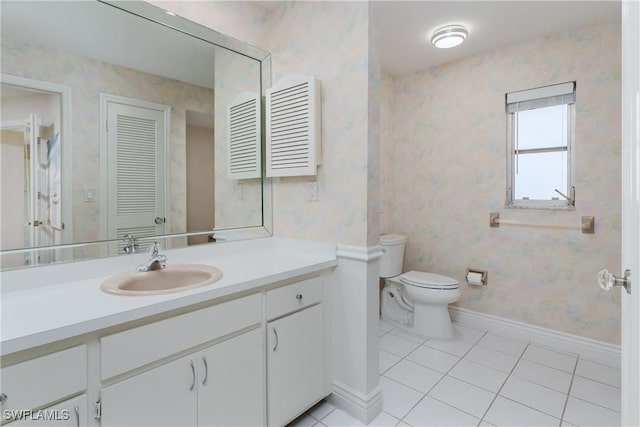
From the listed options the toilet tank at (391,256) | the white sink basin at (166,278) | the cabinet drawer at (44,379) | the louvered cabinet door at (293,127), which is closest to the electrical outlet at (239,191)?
the louvered cabinet door at (293,127)

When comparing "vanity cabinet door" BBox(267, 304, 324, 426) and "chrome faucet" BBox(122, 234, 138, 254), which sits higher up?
"chrome faucet" BBox(122, 234, 138, 254)

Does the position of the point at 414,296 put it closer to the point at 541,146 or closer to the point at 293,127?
the point at 541,146

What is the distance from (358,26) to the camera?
1603 millimetres

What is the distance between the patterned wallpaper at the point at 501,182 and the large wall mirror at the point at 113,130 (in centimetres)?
177

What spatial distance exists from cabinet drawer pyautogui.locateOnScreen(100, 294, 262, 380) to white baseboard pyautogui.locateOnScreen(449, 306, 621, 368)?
218 cm

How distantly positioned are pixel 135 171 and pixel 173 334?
88 centimetres

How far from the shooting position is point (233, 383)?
50.2 inches

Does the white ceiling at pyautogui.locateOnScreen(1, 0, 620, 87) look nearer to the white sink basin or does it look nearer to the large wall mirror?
the large wall mirror

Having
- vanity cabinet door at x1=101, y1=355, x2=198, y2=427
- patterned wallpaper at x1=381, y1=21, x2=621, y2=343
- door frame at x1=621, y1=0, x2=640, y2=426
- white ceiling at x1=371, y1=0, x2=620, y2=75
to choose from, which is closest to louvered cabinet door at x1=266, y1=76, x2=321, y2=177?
white ceiling at x1=371, y1=0, x2=620, y2=75

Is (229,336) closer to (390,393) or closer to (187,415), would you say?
(187,415)

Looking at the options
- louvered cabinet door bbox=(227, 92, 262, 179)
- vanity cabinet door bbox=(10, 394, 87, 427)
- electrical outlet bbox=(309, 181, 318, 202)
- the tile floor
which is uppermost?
louvered cabinet door bbox=(227, 92, 262, 179)

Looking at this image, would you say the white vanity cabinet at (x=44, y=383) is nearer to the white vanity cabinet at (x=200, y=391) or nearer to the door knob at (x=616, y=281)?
the white vanity cabinet at (x=200, y=391)

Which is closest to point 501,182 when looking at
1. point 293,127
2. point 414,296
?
point 414,296

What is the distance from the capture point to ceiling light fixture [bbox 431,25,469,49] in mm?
2260
